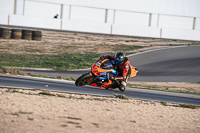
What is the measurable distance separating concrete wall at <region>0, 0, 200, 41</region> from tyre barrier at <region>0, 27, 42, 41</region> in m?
8.47

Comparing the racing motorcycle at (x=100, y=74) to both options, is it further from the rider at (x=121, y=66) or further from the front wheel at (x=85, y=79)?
the rider at (x=121, y=66)

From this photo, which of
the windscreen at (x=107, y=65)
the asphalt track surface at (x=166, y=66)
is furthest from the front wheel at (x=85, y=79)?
the asphalt track surface at (x=166, y=66)

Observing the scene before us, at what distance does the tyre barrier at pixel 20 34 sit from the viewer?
3341 cm

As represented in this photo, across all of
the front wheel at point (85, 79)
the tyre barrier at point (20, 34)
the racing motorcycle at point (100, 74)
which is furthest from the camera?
the tyre barrier at point (20, 34)

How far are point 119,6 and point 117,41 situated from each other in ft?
45.8

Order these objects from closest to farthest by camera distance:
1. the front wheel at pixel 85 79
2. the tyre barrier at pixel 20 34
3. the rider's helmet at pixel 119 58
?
the front wheel at pixel 85 79 → the rider's helmet at pixel 119 58 → the tyre barrier at pixel 20 34

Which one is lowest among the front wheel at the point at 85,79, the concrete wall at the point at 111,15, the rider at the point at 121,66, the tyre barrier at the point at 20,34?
the front wheel at the point at 85,79

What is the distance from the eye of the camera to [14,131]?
7023 mm

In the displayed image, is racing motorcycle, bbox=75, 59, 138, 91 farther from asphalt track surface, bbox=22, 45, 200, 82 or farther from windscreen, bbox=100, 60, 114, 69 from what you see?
asphalt track surface, bbox=22, 45, 200, 82

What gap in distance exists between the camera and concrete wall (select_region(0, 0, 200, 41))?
45.2 meters

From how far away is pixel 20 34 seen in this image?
34.9 metres

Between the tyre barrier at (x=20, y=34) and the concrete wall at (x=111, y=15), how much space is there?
8468mm

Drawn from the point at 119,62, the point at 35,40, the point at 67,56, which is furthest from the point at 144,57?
the point at 119,62

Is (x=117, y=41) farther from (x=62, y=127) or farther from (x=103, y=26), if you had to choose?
(x=62, y=127)
